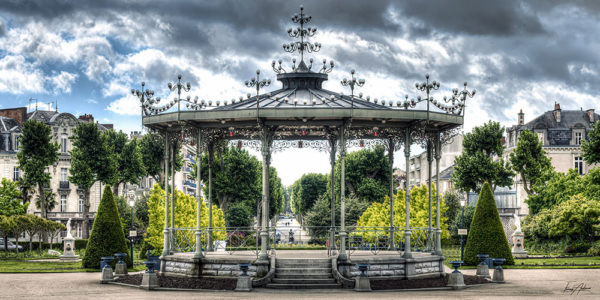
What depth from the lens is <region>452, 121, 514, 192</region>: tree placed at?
68.1 meters

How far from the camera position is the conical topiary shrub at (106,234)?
114 ft

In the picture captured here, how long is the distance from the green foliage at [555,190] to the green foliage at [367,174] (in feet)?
49.7

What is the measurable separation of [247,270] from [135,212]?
171 feet

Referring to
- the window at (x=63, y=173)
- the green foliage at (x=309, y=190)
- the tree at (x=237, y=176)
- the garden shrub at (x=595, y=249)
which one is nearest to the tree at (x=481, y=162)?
the garden shrub at (x=595, y=249)

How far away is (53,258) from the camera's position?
52.1 meters

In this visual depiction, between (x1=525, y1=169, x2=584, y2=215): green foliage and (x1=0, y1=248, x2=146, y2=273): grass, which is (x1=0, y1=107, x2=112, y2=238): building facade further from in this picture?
(x1=525, y1=169, x2=584, y2=215): green foliage

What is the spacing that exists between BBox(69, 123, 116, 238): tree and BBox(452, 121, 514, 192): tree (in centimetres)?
3354

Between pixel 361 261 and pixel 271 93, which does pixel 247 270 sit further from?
pixel 271 93

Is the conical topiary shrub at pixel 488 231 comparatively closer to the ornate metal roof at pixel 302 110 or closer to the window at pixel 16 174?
the ornate metal roof at pixel 302 110

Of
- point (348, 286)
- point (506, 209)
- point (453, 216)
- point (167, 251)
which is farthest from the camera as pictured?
point (506, 209)

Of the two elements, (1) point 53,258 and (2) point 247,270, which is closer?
(2) point 247,270

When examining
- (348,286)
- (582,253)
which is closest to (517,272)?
(348,286)

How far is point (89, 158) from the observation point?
69438 mm

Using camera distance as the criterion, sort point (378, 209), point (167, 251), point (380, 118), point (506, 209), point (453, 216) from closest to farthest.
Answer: point (380, 118) < point (167, 251) < point (378, 209) < point (453, 216) < point (506, 209)
